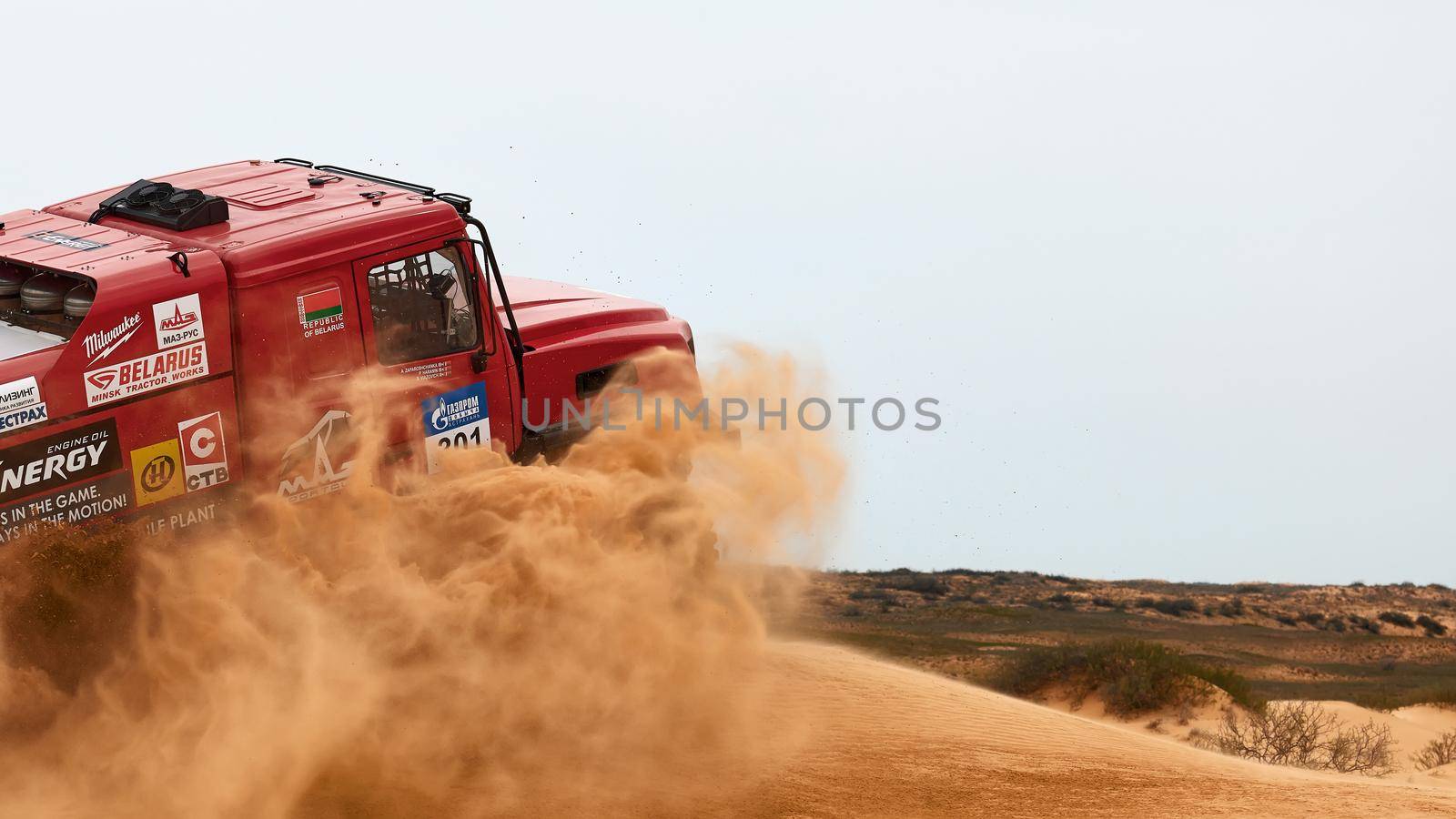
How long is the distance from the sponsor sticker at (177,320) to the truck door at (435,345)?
1.07 meters

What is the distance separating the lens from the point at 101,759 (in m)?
7.69

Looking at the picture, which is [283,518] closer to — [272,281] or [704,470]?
[272,281]

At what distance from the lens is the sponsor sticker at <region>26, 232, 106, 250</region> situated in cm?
862

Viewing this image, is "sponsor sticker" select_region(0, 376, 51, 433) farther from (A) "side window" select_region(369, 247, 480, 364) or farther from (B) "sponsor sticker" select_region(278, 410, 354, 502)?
(A) "side window" select_region(369, 247, 480, 364)

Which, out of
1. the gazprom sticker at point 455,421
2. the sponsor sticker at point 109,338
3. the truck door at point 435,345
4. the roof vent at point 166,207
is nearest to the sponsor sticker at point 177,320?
the sponsor sticker at point 109,338

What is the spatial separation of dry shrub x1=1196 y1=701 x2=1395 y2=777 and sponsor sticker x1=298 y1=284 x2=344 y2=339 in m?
8.37

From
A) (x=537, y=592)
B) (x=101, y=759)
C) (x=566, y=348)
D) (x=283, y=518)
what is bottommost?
(x=101, y=759)

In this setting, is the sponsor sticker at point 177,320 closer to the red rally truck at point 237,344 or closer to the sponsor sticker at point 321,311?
the red rally truck at point 237,344

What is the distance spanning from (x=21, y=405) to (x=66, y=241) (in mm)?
1706

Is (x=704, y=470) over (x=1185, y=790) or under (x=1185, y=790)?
over

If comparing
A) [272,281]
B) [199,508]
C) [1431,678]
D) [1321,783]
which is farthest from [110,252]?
[1431,678]

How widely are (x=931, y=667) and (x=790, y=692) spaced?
8.64 meters

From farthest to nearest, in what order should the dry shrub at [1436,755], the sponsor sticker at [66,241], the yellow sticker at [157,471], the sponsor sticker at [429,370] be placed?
1. the dry shrub at [1436,755]
2. the sponsor sticker at [429,370]
3. the sponsor sticker at [66,241]
4. the yellow sticker at [157,471]

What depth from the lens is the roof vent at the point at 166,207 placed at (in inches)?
346
